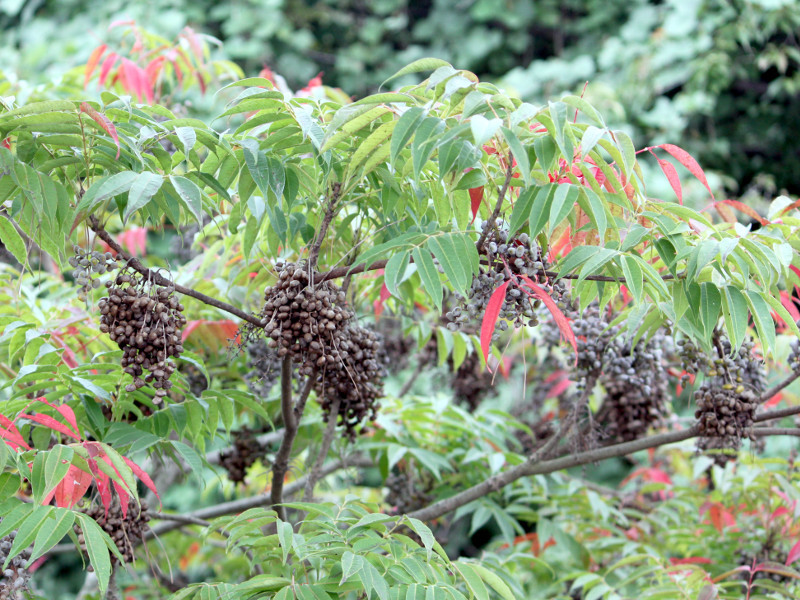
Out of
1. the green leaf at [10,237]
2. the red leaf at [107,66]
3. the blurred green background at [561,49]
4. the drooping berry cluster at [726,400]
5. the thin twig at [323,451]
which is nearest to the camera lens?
the green leaf at [10,237]

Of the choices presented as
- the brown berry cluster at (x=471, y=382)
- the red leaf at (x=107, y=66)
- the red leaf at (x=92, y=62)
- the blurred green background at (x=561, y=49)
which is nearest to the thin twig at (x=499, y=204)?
the brown berry cluster at (x=471, y=382)

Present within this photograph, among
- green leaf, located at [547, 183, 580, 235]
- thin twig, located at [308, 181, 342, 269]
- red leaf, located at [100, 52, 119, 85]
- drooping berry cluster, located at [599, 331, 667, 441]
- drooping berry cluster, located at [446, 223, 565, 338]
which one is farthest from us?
red leaf, located at [100, 52, 119, 85]

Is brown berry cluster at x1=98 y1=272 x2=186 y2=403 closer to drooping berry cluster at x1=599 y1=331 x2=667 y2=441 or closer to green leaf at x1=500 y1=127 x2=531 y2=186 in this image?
green leaf at x1=500 y1=127 x2=531 y2=186

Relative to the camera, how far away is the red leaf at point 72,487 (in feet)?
5.39

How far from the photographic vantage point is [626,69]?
6.06 m

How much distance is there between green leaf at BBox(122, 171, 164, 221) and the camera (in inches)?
57.9

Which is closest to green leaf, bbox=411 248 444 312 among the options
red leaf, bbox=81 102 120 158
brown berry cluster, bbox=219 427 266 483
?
red leaf, bbox=81 102 120 158

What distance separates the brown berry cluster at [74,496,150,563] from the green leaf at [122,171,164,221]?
77 centimetres

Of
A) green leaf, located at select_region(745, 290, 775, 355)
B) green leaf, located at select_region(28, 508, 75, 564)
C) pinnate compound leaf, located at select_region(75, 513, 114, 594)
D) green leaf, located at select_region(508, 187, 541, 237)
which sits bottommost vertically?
pinnate compound leaf, located at select_region(75, 513, 114, 594)

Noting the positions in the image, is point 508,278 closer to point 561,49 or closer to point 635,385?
point 635,385

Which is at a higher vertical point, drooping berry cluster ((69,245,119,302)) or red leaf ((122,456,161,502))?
drooping berry cluster ((69,245,119,302))

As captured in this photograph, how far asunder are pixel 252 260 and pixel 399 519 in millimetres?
1000

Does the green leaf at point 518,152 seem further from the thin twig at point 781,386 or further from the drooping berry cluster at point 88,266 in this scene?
the thin twig at point 781,386

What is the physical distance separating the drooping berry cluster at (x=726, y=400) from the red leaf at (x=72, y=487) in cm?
159
